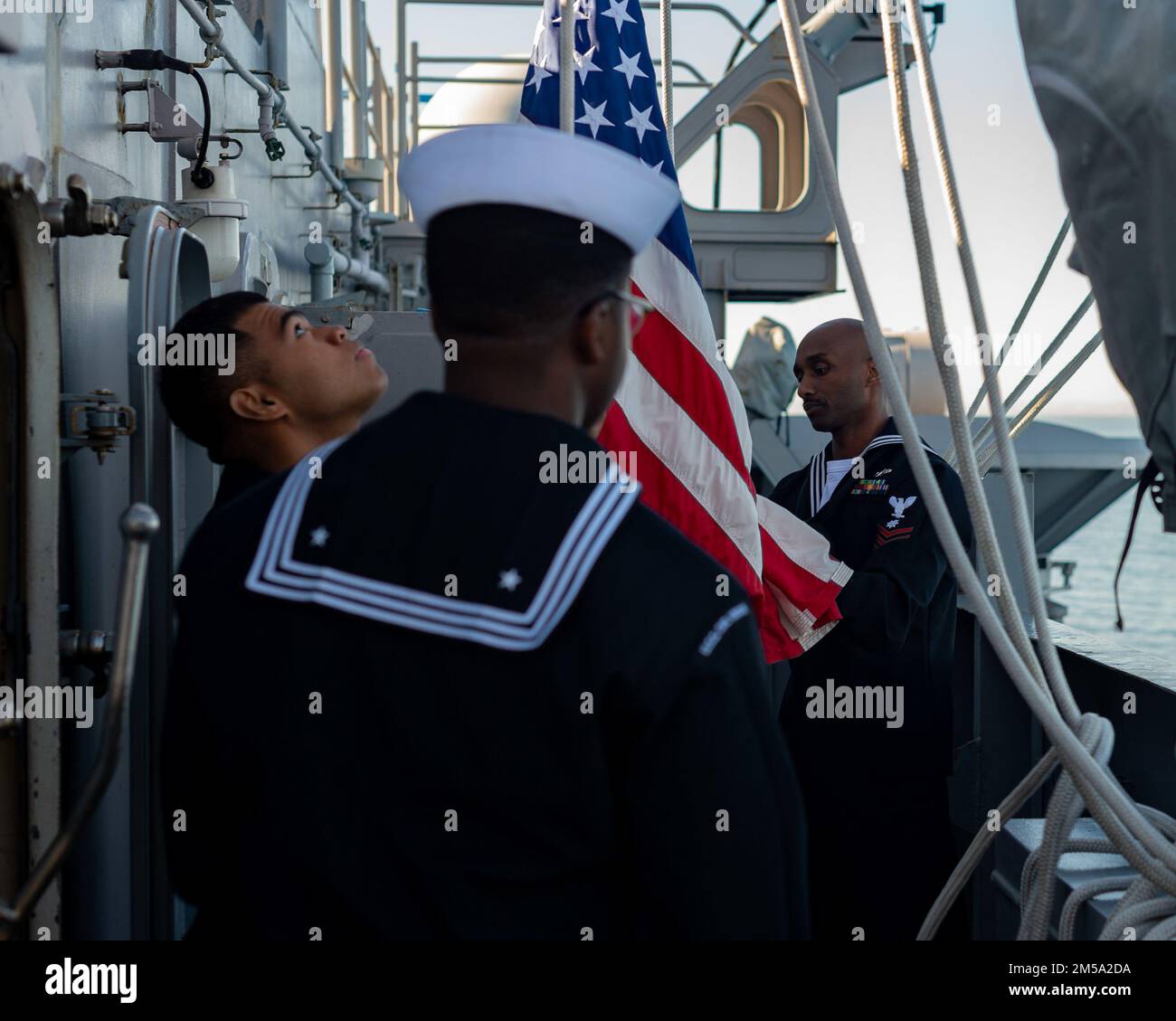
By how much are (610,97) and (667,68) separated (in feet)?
1.47

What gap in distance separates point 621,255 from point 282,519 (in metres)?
0.47

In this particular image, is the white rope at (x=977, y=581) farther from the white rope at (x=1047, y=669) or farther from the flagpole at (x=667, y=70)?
the flagpole at (x=667, y=70)

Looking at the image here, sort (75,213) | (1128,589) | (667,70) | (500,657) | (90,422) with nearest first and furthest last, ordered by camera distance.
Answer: (500,657)
(75,213)
(90,422)
(667,70)
(1128,589)

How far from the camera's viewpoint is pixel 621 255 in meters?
1.32

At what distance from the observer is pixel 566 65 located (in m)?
2.36

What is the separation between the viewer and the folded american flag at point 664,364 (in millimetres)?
2861

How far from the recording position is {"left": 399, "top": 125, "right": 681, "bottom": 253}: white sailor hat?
128 centimetres

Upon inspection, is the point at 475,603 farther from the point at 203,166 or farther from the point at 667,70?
the point at 203,166

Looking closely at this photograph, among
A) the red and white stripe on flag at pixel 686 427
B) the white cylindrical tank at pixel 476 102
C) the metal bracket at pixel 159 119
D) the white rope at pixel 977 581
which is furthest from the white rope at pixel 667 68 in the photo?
the white cylindrical tank at pixel 476 102

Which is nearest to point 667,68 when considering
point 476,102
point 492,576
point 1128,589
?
point 492,576

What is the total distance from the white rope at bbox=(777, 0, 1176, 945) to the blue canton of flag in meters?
1.29

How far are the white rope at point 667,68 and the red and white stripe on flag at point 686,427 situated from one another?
0.32 metres

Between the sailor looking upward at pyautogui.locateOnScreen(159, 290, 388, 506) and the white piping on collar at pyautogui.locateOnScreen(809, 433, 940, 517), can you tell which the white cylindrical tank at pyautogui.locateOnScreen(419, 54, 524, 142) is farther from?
the sailor looking upward at pyautogui.locateOnScreen(159, 290, 388, 506)
